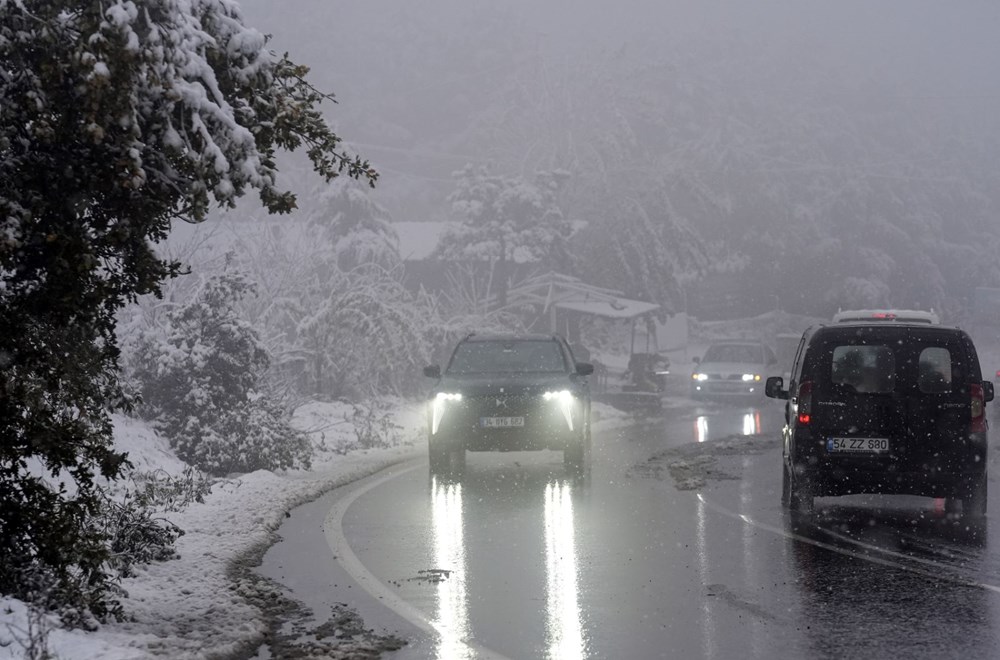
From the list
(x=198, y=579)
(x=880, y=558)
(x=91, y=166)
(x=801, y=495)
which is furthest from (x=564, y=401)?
(x=91, y=166)

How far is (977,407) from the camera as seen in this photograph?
1172 centimetres

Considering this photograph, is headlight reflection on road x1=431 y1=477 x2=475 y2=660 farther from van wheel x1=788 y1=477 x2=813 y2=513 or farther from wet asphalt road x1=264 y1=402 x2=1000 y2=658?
van wheel x1=788 y1=477 x2=813 y2=513

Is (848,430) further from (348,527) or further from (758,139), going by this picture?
(758,139)

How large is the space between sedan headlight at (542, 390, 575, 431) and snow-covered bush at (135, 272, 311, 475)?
144 inches

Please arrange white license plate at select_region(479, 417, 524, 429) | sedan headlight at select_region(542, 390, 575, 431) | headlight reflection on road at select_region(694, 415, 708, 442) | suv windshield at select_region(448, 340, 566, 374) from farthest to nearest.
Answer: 1. headlight reflection on road at select_region(694, 415, 708, 442)
2. suv windshield at select_region(448, 340, 566, 374)
3. sedan headlight at select_region(542, 390, 575, 431)
4. white license plate at select_region(479, 417, 524, 429)

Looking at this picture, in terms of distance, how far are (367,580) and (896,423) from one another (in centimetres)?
535

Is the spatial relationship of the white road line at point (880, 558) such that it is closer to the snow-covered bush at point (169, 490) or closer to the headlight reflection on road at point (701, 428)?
the snow-covered bush at point (169, 490)

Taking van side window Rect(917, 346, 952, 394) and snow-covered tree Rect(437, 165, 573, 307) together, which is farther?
snow-covered tree Rect(437, 165, 573, 307)

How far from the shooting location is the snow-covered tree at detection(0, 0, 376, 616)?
252 inches

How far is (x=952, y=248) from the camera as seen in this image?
7588 centimetres

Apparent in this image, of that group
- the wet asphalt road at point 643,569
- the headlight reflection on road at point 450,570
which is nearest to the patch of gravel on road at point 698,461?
the wet asphalt road at point 643,569

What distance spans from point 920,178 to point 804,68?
12782mm

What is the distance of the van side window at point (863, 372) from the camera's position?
471 inches

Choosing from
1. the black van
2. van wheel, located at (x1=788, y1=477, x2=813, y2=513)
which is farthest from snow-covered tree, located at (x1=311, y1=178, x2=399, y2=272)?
the black van
